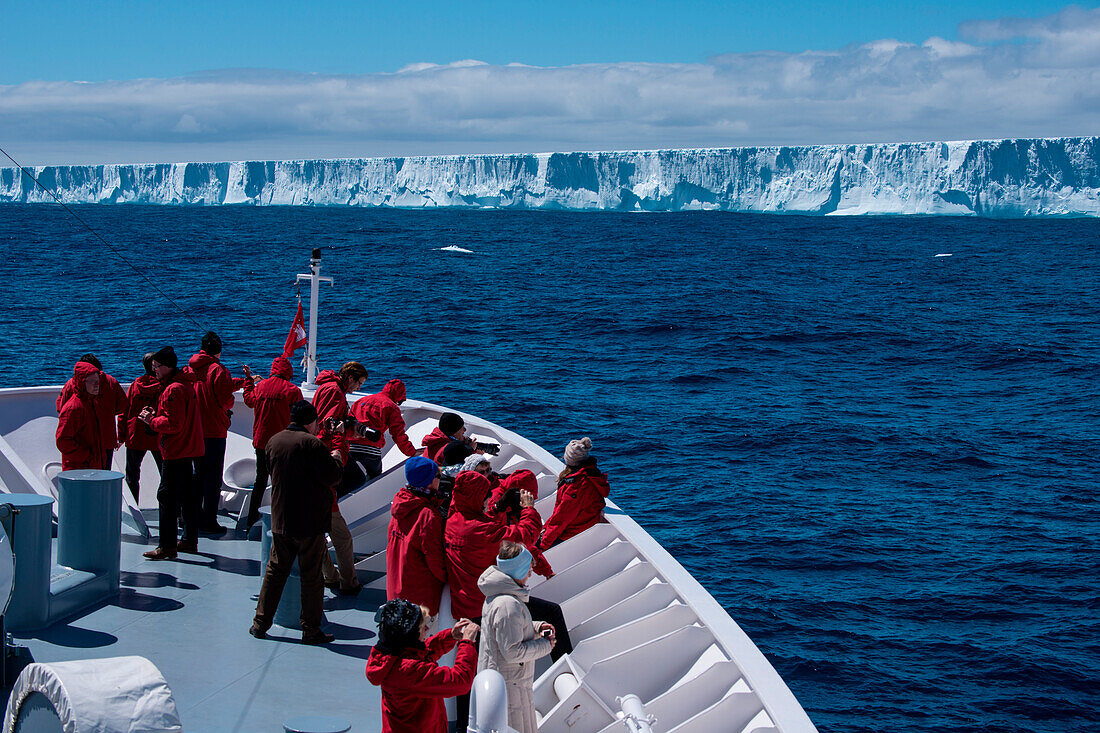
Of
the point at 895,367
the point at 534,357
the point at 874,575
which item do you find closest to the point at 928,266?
the point at 895,367

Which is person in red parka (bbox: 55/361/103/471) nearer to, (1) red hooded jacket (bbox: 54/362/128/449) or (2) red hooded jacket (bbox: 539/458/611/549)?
(1) red hooded jacket (bbox: 54/362/128/449)

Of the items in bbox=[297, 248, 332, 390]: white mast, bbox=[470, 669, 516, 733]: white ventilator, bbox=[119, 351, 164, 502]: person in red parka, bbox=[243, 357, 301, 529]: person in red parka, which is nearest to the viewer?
bbox=[470, 669, 516, 733]: white ventilator

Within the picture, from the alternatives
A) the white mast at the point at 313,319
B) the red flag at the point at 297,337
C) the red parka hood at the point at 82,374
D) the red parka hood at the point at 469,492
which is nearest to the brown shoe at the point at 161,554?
the red parka hood at the point at 82,374

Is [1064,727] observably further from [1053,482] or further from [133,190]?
[133,190]

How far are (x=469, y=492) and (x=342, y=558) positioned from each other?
66.9 inches

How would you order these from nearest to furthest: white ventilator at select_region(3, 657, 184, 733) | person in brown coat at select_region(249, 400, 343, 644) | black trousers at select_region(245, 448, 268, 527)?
white ventilator at select_region(3, 657, 184, 733)
person in brown coat at select_region(249, 400, 343, 644)
black trousers at select_region(245, 448, 268, 527)

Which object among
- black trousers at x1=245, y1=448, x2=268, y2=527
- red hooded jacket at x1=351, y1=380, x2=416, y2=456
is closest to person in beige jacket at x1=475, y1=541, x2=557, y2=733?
red hooded jacket at x1=351, y1=380, x2=416, y2=456

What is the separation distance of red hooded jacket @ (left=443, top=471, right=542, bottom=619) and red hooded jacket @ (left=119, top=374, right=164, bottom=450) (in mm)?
2895

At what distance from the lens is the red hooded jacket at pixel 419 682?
3.08 metres

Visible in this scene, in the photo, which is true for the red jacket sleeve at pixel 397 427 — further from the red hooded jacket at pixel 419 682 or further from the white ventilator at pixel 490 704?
the white ventilator at pixel 490 704

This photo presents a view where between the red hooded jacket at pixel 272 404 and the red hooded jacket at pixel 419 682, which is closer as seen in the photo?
the red hooded jacket at pixel 419 682

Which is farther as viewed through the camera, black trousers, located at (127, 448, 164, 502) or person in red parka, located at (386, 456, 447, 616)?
black trousers, located at (127, 448, 164, 502)

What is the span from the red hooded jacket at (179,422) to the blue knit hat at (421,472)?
2.27m

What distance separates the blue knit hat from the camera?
395cm
